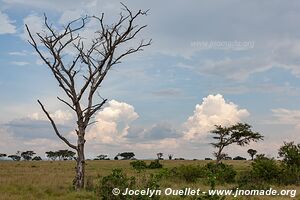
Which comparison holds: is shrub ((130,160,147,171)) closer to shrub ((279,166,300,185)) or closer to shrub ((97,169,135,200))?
shrub ((97,169,135,200))

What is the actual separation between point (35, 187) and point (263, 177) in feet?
49.0

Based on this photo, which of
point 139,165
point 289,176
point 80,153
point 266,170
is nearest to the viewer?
point 80,153

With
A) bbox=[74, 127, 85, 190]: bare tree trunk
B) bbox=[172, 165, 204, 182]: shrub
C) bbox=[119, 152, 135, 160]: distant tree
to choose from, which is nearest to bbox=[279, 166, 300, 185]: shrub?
bbox=[172, 165, 204, 182]: shrub

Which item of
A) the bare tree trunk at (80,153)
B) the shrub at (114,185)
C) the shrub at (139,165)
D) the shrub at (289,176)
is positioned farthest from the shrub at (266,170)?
the shrub at (114,185)

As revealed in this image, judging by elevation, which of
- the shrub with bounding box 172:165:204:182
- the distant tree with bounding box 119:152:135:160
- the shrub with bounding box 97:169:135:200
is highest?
the distant tree with bounding box 119:152:135:160

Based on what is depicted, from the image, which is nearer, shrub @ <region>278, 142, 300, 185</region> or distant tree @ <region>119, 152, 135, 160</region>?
shrub @ <region>278, 142, 300, 185</region>

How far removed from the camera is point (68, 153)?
302ft

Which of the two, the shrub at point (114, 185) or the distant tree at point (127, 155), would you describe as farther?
the distant tree at point (127, 155)

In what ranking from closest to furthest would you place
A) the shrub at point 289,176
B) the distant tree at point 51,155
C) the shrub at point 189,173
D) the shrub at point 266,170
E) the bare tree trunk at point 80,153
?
the bare tree trunk at point 80,153
the shrub at point 189,173
the shrub at point 289,176
the shrub at point 266,170
the distant tree at point 51,155

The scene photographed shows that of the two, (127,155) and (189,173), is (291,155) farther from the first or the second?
(127,155)

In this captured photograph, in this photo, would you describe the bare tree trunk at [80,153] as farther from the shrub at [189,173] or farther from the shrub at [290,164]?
the shrub at [290,164]

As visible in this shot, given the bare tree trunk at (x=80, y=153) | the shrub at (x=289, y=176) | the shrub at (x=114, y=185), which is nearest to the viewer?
the shrub at (x=114, y=185)

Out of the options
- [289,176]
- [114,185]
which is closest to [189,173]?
[289,176]

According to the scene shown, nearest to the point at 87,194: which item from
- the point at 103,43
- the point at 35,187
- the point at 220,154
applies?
the point at 35,187
